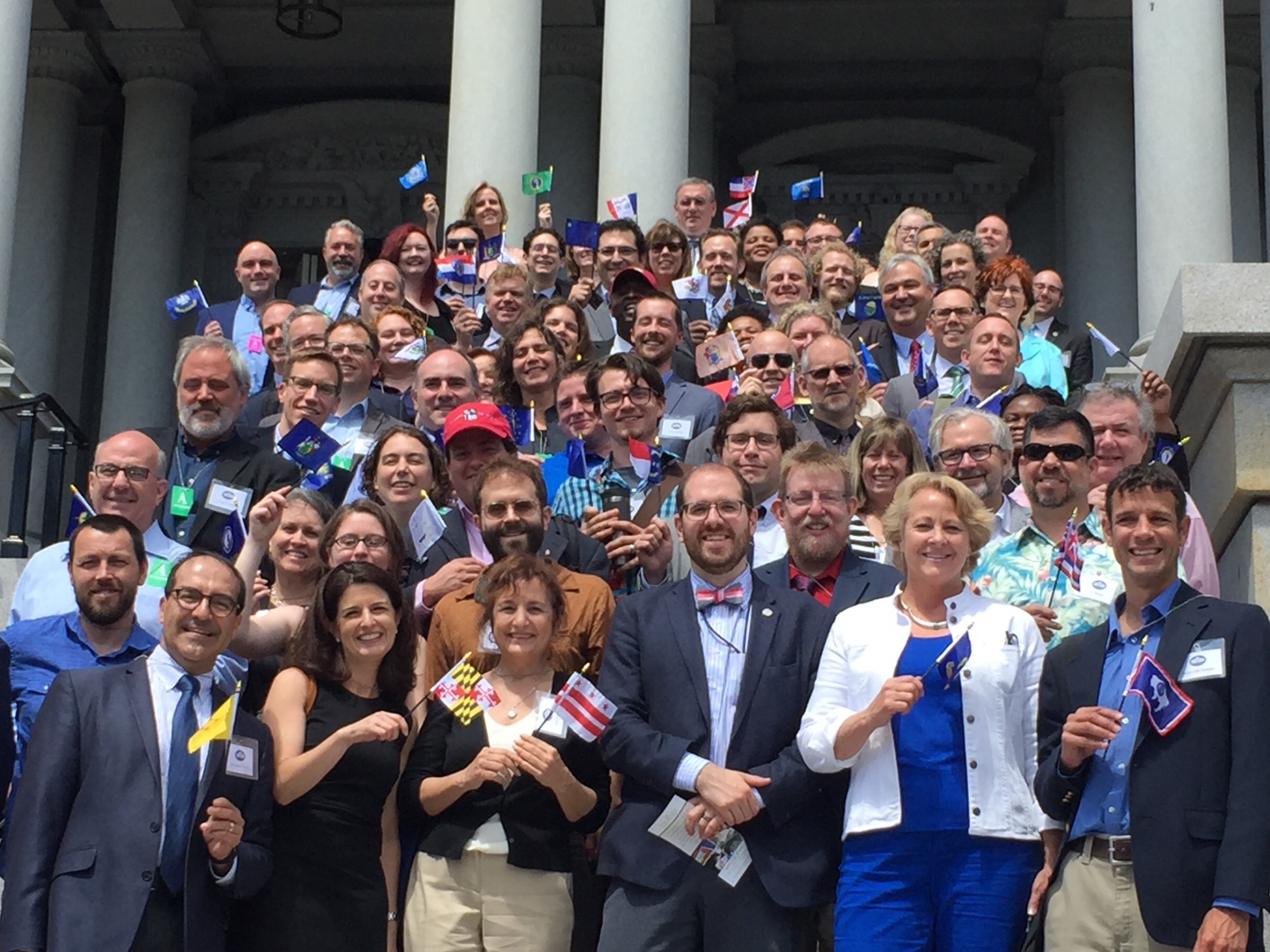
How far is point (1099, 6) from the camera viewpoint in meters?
19.6

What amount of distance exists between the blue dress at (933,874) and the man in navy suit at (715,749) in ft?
0.83

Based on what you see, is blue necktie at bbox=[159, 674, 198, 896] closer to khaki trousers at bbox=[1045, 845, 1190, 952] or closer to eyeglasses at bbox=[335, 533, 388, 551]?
eyeglasses at bbox=[335, 533, 388, 551]

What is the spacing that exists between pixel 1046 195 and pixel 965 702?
51.2ft

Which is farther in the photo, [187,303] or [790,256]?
[187,303]

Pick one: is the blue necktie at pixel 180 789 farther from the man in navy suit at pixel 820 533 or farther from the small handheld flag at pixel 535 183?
the small handheld flag at pixel 535 183

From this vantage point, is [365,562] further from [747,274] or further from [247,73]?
[247,73]

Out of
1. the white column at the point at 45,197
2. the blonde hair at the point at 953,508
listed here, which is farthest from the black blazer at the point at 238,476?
the white column at the point at 45,197

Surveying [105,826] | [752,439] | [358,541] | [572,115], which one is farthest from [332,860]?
[572,115]

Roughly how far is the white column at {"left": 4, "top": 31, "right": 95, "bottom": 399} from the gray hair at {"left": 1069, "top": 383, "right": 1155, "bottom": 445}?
1407 centimetres

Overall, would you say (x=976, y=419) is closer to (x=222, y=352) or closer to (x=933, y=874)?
(x=933, y=874)

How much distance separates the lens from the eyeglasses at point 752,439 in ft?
26.9

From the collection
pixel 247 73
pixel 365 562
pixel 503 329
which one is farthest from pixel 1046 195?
pixel 365 562

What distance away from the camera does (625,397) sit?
8.72 m

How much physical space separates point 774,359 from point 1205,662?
4.08m
